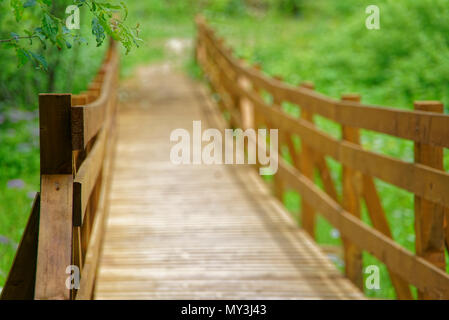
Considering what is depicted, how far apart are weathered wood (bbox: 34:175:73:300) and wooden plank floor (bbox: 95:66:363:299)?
1642 mm

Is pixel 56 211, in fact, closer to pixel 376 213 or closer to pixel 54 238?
pixel 54 238

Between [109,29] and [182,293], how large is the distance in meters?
2.15

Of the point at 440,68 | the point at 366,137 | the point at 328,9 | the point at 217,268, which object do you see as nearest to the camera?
the point at 217,268

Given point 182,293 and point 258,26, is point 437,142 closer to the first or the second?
point 182,293

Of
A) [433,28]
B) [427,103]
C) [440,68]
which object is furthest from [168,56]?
[427,103]

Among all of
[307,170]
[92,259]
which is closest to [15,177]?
[307,170]

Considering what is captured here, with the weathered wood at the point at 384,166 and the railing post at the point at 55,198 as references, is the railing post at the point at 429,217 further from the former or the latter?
the railing post at the point at 55,198

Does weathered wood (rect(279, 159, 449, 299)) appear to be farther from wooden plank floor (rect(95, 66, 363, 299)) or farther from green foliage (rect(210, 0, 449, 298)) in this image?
green foliage (rect(210, 0, 449, 298))

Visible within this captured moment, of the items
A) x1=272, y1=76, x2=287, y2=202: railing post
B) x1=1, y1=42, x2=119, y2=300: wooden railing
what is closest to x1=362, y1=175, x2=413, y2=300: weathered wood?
x1=1, y1=42, x2=119, y2=300: wooden railing

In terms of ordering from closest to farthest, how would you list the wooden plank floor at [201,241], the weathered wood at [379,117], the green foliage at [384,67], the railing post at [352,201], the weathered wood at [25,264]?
the weathered wood at [25,264] < the weathered wood at [379,117] < the wooden plank floor at [201,241] < the railing post at [352,201] < the green foliage at [384,67]

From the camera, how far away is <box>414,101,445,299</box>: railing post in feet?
10.9

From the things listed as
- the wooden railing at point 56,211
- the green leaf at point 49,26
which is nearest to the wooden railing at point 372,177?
the wooden railing at point 56,211

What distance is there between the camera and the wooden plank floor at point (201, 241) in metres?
4.28
